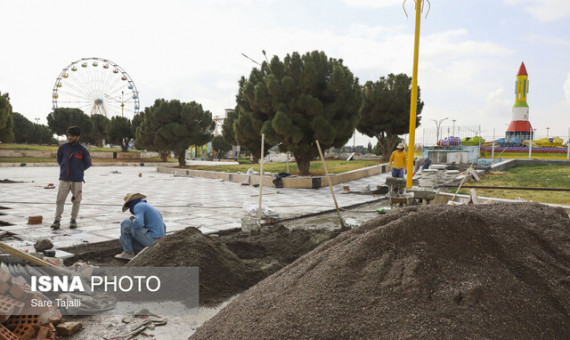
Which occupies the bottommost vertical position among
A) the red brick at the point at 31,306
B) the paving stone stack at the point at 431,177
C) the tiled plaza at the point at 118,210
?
the tiled plaza at the point at 118,210

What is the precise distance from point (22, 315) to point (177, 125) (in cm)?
2541

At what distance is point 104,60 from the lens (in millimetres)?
38281

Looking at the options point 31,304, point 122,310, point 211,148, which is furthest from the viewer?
point 211,148

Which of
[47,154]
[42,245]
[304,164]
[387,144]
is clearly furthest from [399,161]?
[47,154]

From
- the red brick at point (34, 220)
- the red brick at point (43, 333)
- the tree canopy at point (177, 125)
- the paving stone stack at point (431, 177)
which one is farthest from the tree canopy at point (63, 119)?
the red brick at point (43, 333)

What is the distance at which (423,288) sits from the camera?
2375 mm

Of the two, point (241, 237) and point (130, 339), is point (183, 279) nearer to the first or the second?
point (130, 339)

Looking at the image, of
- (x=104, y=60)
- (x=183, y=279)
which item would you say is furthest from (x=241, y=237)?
(x=104, y=60)

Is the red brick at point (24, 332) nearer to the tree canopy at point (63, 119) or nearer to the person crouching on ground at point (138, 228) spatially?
the person crouching on ground at point (138, 228)

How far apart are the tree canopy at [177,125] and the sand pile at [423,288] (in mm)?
25635

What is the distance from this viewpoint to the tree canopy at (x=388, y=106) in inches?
916

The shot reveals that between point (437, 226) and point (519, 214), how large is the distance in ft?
4.95

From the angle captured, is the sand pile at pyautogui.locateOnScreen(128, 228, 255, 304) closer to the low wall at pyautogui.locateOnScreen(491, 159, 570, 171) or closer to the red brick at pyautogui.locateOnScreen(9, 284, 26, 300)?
the red brick at pyautogui.locateOnScreen(9, 284, 26, 300)

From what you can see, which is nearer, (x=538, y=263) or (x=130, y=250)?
(x=538, y=263)
